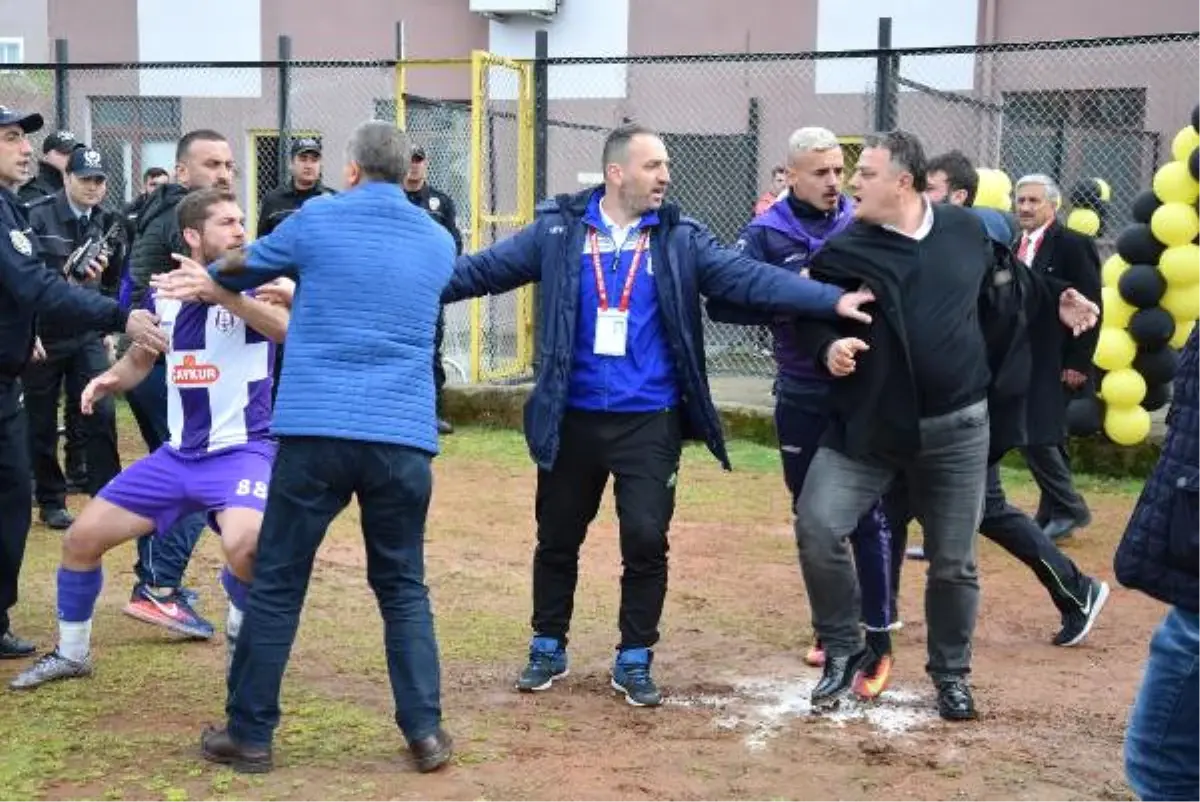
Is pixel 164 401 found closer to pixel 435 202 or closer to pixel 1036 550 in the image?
pixel 1036 550

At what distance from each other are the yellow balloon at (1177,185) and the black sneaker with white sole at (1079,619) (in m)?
3.93

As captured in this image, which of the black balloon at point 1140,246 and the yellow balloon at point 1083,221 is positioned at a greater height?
the yellow balloon at point 1083,221

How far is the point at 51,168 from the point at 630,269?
6.35 meters

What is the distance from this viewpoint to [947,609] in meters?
5.77

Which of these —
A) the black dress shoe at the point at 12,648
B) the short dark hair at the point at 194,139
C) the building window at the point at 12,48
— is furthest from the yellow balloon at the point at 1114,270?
the building window at the point at 12,48

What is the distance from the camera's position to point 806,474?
609 cm

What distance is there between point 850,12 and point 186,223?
1396cm

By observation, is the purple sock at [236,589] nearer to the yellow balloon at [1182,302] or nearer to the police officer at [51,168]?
the police officer at [51,168]

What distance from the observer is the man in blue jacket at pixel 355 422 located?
4934mm

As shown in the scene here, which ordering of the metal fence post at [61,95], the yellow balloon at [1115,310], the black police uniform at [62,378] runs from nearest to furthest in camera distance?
the black police uniform at [62,378] → the yellow balloon at [1115,310] → the metal fence post at [61,95]

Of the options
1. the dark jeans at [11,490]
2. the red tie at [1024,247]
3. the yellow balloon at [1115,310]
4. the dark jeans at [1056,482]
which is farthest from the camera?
the yellow balloon at [1115,310]

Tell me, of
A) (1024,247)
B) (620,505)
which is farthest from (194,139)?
(1024,247)

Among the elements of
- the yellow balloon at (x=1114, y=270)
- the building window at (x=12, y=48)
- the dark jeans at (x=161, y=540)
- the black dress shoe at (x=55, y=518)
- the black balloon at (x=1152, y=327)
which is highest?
the building window at (x=12, y=48)

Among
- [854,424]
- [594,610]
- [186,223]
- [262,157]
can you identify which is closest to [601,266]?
[854,424]
